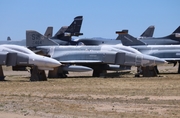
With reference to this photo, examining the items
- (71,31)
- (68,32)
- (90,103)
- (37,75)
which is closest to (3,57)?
(37,75)

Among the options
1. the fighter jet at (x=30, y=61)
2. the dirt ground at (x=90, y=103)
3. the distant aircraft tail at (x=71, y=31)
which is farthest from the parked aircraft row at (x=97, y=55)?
the distant aircraft tail at (x=71, y=31)

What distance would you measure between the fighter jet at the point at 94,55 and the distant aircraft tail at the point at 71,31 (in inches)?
1049

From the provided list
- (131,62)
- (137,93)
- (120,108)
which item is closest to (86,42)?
(131,62)

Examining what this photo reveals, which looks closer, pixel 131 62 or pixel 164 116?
pixel 164 116

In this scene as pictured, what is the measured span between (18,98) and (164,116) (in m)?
6.38

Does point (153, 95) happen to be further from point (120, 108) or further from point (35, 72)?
point (35, 72)

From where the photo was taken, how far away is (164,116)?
39.4 ft

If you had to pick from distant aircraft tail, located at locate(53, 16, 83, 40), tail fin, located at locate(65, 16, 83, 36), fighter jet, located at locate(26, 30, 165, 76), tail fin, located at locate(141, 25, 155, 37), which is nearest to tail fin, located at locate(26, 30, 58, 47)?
fighter jet, located at locate(26, 30, 165, 76)

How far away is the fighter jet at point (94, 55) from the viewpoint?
30297 mm

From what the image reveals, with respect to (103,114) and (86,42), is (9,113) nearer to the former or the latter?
(103,114)

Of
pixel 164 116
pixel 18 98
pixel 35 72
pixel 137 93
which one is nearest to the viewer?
pixel 164 116

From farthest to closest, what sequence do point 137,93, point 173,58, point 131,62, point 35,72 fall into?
point 173,58 < point 131,62 < point 35,72 < point 137,93

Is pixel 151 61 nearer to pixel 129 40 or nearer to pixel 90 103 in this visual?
pixel 129 40

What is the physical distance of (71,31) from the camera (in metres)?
63.6
